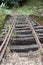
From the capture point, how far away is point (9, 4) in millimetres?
18688

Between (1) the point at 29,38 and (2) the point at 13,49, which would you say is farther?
(1) the point at 29,38

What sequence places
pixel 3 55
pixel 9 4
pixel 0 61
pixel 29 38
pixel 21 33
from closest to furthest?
pixel 0 61
pixel 3 55
pixel 29 38
pixel 21 33
pixel 9 4

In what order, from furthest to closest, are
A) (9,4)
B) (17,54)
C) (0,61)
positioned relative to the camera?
(9,4), (17,54), (0,61)

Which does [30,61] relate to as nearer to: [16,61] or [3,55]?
[16,61]

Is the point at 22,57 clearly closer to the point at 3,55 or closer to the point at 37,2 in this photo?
the point at 3,55

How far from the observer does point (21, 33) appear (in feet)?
24.6

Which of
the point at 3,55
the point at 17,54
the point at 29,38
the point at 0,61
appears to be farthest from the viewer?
the point at 29,38

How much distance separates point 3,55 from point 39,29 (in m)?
3.31

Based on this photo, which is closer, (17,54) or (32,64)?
(32,64)

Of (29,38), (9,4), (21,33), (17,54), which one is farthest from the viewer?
(9,4)

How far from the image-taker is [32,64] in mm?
4730

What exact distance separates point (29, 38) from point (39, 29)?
64.8 inches

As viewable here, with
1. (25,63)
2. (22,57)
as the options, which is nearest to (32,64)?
(25,63)

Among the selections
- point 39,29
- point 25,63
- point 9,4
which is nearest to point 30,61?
point 25,63
